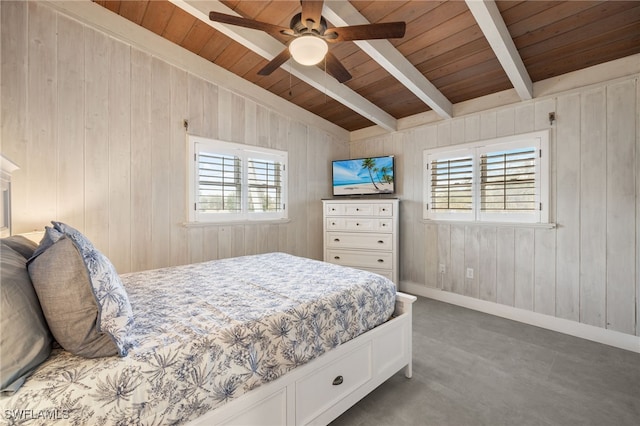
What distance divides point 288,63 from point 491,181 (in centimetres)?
269

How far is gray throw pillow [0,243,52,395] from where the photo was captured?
2.81 feet

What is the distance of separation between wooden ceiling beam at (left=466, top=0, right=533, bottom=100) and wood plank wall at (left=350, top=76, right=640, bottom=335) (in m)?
0.34

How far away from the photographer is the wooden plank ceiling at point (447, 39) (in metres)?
2.19

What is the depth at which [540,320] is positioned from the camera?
2967 millimetres

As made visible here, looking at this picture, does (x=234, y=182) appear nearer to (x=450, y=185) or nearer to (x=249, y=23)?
(x=249, y=23)

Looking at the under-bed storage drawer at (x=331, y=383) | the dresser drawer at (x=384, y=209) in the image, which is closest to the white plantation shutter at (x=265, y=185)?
the dresser drawer at (x=384, y=209)

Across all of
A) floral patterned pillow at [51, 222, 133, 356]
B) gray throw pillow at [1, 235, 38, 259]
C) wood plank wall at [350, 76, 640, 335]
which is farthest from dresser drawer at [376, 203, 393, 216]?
gray throw pillow at [1, 235, 38, 259]

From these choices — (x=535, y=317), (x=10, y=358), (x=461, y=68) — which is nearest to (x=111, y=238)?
(x=10, y=358)

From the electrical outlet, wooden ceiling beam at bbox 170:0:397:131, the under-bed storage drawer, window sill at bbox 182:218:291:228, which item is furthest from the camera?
the electrical outlet

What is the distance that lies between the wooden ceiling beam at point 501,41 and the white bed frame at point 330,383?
216cm

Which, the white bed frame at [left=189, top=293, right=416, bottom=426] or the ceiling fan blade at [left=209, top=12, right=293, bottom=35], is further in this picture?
the ceiling fan blade at [left=209, top=12, right=293, bottom=35]

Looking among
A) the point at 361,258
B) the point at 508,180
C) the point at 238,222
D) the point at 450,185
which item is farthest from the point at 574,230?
the point at 238,222

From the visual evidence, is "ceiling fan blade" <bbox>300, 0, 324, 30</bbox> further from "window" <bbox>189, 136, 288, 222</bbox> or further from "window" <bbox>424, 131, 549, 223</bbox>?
"window" <bbox>424, 131, 549, 223</bbox>

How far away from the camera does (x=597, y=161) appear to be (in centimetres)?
263
